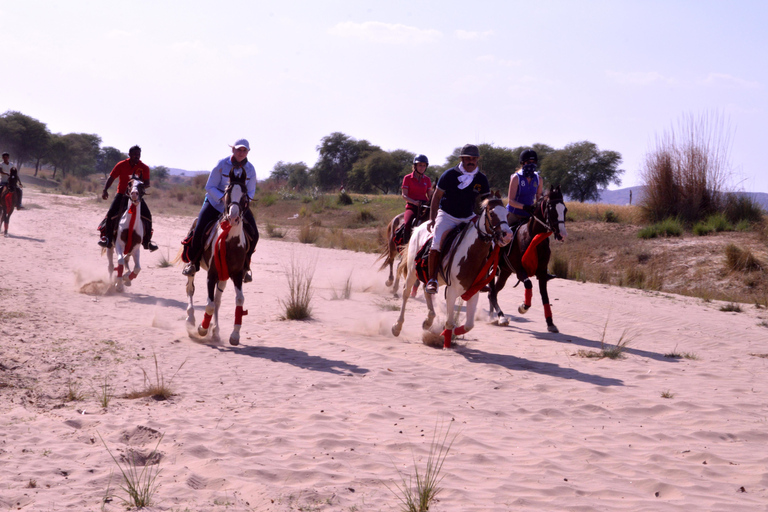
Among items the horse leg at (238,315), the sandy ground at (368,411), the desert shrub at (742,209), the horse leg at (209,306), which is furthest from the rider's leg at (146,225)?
the desert shrub at (742,209)

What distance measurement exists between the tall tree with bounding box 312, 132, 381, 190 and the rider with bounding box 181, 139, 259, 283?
64.3 m

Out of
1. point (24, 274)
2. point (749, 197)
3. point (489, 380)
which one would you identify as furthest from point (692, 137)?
point (24, 274)

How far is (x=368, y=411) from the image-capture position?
5973 millimetres

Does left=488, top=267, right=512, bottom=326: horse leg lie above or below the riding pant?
below

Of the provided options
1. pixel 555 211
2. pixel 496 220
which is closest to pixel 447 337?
pixel 496 220

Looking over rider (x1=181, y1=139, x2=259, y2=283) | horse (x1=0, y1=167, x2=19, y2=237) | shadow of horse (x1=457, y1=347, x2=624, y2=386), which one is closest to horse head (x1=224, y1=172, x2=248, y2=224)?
rider (x1=181, y1=139, x2=259, y2=283)

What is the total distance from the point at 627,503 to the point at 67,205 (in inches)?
1514

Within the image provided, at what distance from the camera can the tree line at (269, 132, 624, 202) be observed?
49.6 meters

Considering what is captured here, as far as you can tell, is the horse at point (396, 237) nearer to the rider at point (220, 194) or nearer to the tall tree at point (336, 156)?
the rider at point (220, 194)

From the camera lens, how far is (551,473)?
4617 mm

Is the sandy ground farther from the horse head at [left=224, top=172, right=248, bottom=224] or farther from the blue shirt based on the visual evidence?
the blue shirt

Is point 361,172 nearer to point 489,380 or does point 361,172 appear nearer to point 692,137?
point 692,137

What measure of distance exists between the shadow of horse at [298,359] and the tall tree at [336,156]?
213 feet

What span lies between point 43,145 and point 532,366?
252 ft
